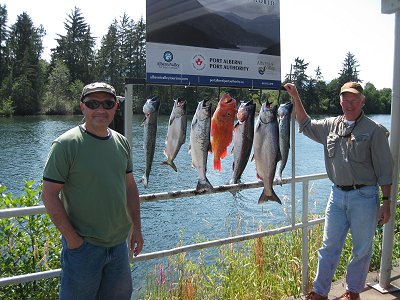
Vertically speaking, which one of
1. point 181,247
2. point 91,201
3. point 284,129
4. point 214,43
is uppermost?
point 214,43

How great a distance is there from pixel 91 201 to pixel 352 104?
235 centimetres

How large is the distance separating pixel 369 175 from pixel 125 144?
208cm

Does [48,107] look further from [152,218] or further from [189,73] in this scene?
[189,73]

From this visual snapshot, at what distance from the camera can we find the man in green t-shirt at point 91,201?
2.52 metres

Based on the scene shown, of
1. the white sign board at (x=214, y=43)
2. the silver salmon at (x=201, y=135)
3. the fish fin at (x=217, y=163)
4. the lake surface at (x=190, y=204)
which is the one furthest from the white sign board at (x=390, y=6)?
the lake surface at (x=190, y=204)

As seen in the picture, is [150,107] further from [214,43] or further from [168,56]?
[214,43]

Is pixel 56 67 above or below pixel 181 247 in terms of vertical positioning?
above

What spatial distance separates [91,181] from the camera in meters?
2.62

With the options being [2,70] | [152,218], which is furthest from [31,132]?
[2,70]

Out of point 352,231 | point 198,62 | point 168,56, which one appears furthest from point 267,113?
point 352,231

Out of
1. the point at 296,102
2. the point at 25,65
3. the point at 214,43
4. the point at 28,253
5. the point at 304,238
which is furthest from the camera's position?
the point at 25,65

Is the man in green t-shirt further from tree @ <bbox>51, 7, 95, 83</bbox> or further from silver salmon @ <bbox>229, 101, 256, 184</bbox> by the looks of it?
tree @ <bbox>51, 7, 95, 83</bbox>

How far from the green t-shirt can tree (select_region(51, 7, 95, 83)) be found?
243 ft

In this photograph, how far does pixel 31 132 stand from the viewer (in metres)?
32.2
